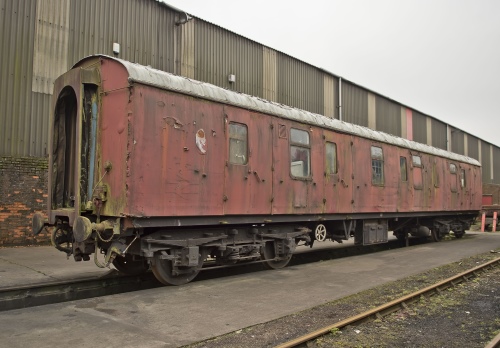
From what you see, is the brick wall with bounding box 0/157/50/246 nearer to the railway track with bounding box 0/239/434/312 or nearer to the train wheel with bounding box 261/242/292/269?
the railway track with bounding box 0/239/434/312

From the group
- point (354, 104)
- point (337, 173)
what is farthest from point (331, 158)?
point (354, 104)

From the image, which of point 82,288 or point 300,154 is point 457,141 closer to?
point 300,154

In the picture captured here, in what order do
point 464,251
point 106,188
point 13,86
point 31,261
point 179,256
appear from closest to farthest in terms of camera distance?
point 106,188 < point 179,256 < point 31,261 < point 13,86 < point 464,251

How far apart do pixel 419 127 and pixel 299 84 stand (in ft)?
48.3

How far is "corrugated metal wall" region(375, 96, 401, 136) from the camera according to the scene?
1065 inches

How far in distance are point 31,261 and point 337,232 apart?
24.5 feet

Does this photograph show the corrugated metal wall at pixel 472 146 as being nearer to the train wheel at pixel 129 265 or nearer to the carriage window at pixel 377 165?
the carriage window at pixel 377 165

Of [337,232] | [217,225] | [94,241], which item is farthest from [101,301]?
[337,232]

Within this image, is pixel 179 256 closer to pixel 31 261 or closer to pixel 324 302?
pixel 324 302

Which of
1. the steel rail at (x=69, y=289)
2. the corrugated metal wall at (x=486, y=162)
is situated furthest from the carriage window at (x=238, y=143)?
the corrugated metal wall at (x=486, y=162)

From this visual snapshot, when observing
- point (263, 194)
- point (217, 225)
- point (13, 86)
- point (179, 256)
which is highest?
point (13, 86)

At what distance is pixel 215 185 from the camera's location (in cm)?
759

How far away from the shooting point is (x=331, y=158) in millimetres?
10617

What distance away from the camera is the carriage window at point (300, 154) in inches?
371
